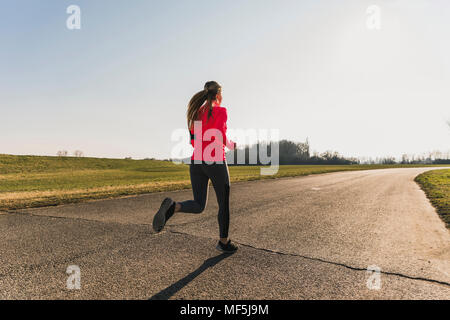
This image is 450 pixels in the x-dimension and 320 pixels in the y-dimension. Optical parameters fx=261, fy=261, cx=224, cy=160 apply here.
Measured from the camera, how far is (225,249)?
3662mm

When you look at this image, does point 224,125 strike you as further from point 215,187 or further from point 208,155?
point 215,187

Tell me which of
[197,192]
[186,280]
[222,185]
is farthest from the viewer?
[197,192]

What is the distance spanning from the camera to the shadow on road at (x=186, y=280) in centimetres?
244

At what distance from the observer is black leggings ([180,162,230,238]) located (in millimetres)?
3455

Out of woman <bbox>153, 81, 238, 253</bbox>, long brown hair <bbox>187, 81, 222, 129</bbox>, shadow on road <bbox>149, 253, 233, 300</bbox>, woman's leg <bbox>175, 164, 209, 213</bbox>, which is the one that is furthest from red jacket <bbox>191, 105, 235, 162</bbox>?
shadow on road <bbox>149, 253, 233, 300</bbox>

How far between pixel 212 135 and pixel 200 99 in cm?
56

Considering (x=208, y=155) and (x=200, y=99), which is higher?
(x=200, y=99)

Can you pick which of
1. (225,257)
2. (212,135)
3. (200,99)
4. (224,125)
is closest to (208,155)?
(212,135)

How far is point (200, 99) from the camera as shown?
3.54 metres

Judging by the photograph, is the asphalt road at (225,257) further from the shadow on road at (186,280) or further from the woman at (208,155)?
the woman at (208,155)

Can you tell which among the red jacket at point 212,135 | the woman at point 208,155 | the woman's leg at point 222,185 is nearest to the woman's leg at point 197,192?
the woman at point 208,155

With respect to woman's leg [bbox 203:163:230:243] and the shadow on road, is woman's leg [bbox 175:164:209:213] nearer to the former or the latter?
woman's leg [bbox 203:163:230:243]

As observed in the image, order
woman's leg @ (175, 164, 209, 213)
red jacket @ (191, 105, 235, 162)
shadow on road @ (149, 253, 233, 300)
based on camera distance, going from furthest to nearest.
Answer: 1. woman's leg @ (175, 164, 209, 213)
2. red jacket @ (191, 105, 235, 162)
3. shadow on road @ (149, 253, 233, 300)
